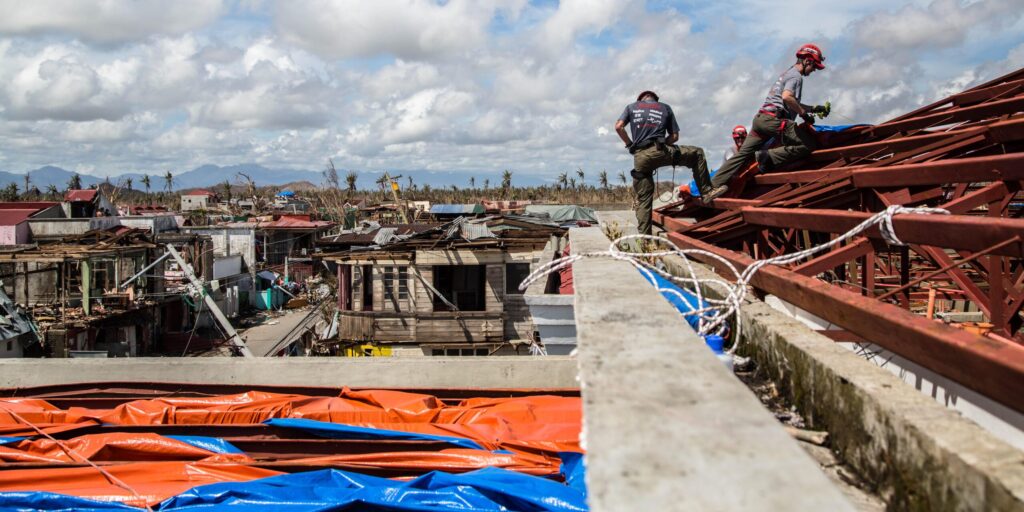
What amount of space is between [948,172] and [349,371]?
5.58m

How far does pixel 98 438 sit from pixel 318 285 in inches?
1583

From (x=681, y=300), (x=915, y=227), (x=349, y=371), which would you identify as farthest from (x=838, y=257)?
(x=349, y=371)

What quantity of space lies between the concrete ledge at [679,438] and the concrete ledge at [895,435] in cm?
61

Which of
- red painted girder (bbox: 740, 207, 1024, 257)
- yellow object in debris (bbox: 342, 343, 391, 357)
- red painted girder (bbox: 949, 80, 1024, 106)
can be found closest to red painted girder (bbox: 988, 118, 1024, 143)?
red painted girder (bbox: 740, 207, 1024, 257)

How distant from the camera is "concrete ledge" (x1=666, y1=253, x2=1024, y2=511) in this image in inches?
75.0

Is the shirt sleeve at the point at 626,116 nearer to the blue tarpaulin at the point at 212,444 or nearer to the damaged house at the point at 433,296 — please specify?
the blue tarpaulin at the point at 212,444

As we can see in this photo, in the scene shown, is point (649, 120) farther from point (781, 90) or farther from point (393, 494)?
point (393, 494)

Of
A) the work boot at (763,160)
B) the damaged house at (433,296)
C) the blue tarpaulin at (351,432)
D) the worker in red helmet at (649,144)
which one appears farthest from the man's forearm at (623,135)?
the damaged house at (433,296)

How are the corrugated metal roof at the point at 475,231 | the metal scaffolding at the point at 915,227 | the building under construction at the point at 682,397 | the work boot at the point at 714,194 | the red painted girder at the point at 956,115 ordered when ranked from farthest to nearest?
the corrugated metal roof at the point at 475,231, the work boot at the point at 714,194, the red painted girder at the point at 956,115, the metal scaffolding at the point at 915,227, the building under construction at the point at 682,397

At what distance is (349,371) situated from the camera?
6.97 m

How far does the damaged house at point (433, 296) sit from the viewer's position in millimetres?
23375

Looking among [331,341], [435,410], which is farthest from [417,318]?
[435,410]

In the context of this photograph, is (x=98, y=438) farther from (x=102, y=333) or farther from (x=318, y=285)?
(x=318, y=285)

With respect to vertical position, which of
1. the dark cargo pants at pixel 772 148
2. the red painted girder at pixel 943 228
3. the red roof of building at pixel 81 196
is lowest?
the red painted girder at pixel 943 228
